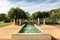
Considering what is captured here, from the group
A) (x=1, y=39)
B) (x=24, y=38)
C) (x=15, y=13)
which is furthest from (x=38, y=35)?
(x=15, y=13)

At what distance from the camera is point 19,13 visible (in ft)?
107

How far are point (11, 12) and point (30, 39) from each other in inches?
886

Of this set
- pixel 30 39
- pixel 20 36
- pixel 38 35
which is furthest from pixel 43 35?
pixel 20 36

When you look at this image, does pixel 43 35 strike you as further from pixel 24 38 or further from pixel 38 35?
pixel 24 38

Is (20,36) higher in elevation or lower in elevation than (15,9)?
lower

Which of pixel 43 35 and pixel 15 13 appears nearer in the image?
pixel 43 35

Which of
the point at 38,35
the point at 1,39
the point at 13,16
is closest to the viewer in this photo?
the point at 38,35

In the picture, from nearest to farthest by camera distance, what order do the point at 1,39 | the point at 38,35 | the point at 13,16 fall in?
the point at 38,35 → the point at 1,39 → the point at 13,16

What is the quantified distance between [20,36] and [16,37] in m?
0.29

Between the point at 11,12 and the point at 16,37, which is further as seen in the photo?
the point at 11,12

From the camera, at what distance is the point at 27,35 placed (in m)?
9.62

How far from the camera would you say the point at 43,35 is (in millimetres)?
9570

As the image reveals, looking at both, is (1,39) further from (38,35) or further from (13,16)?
(13,16)

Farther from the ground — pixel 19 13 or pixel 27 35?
pixel 19 13
